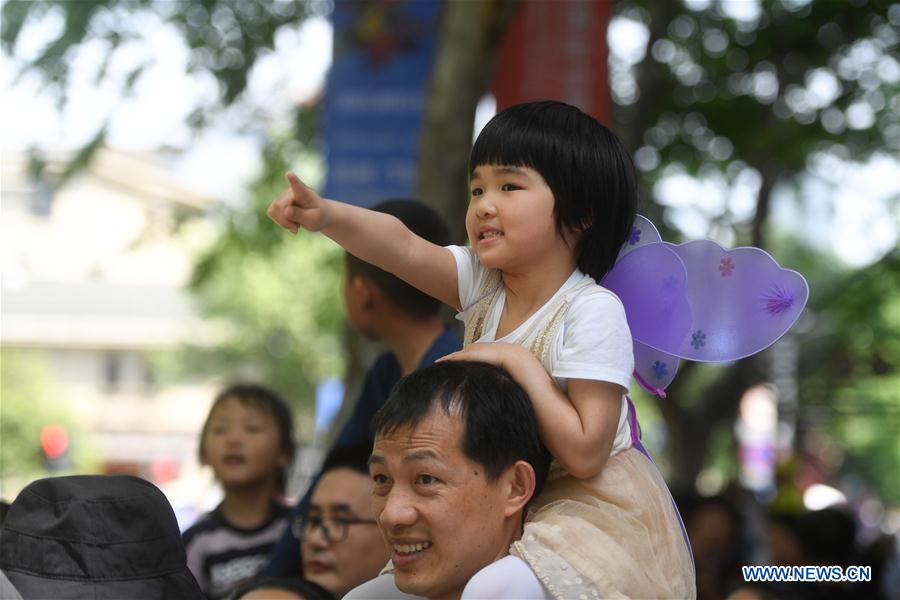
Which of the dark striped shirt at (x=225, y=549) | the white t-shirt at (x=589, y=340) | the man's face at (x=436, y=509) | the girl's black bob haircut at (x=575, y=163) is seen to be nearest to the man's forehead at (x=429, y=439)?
the man's face at (x=436, y=509)

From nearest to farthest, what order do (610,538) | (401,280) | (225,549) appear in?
(610,538)
(401,280)
(225,549)

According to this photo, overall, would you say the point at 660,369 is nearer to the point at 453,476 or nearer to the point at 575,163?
the point at 575,163

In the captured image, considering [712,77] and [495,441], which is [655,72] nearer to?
[712,77]

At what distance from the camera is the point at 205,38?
9.52 metres

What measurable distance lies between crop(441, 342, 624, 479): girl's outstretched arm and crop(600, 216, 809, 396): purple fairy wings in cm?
29

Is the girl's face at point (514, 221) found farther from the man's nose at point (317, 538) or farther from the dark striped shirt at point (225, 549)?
the dark striped shirt at point (225, 549)

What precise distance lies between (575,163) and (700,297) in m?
0.42

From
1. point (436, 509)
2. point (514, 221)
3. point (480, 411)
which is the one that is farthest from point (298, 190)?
point (436, 509)

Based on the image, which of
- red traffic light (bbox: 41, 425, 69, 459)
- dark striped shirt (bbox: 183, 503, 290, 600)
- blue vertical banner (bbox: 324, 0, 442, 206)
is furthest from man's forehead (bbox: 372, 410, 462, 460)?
red traffic light (bbox: 41, 425, 69, 459)

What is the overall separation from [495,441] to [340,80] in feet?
18.2

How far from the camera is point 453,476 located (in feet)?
7.23

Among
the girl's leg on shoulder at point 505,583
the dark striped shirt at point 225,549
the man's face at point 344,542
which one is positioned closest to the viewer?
the girl's leg on shoulder at point 505,583

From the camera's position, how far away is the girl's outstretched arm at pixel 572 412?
2238mm

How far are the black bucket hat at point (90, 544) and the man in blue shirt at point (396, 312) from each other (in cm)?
131
